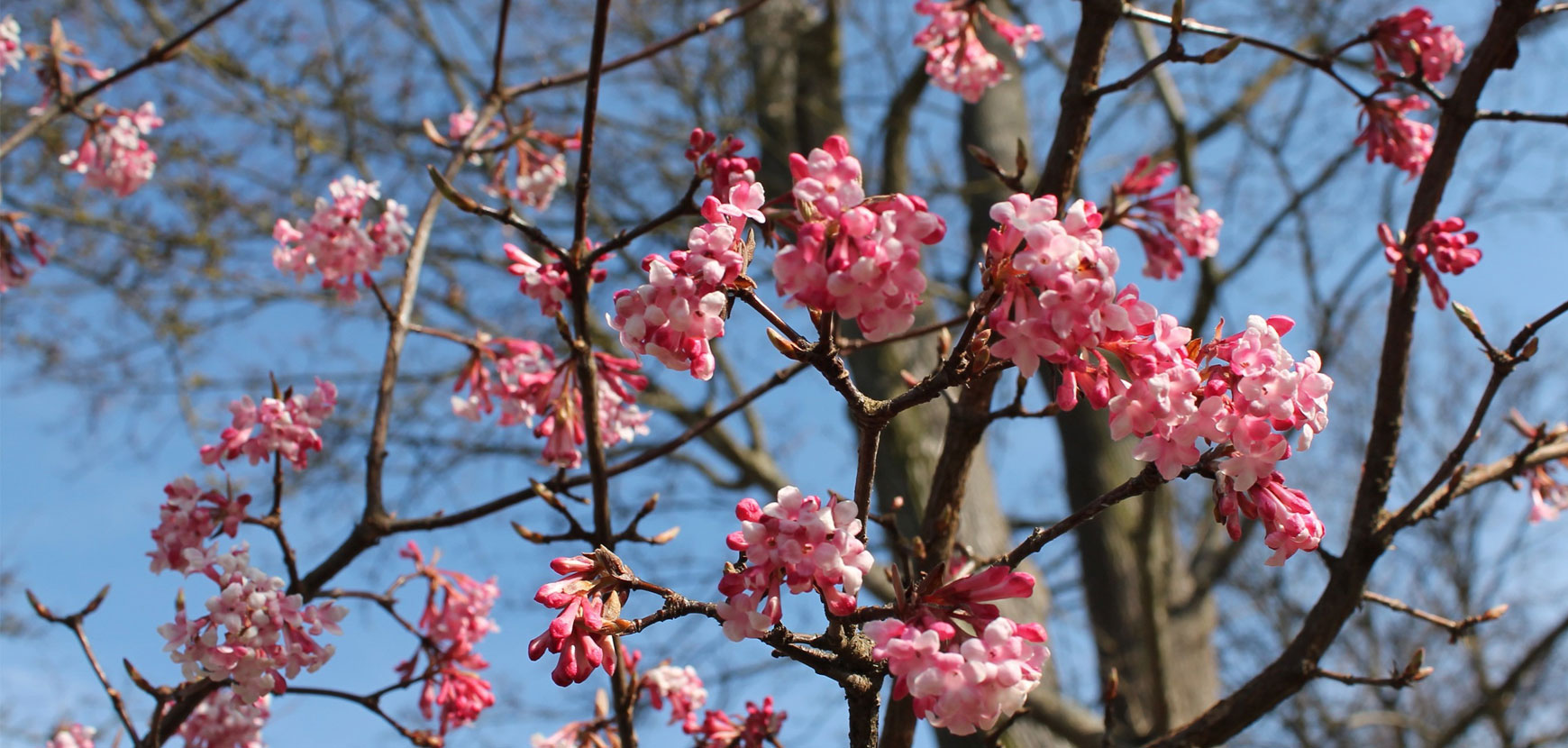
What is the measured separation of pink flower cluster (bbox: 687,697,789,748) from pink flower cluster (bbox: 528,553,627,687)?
0.75m

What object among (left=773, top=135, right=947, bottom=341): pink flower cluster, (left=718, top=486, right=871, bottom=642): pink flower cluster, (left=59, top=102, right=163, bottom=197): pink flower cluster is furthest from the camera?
A: (left=59, top=102, right=163, bottom=197): pink flower cluster

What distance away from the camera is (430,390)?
342 inches

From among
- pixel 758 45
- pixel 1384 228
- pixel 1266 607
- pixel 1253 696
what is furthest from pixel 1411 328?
pixel 1266 607

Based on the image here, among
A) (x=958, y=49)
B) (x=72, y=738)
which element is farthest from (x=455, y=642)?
(x=958, y=49)

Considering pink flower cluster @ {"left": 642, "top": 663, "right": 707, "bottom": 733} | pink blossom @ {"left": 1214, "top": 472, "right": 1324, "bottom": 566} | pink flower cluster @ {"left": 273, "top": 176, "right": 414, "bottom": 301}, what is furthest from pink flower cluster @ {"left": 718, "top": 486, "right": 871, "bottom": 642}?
pink flower cluster @ {"left": 273, "top": 176, "right": 414, "bottom": 301}

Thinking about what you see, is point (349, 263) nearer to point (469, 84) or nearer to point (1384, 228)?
point (1384, 228)

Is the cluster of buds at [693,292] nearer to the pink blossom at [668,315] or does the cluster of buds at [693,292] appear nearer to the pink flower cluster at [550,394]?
the pink blossom at [668,315]

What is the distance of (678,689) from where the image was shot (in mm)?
2195

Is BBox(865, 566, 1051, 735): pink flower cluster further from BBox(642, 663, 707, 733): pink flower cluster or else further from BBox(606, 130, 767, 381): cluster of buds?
BBox(642, 663, 707, 733): pink flower cluster

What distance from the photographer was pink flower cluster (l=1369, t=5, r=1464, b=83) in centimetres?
214

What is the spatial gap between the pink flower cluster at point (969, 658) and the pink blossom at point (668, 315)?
0.32 metres

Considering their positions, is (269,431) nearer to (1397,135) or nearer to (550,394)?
(550,394)

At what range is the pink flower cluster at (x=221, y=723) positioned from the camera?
219cm

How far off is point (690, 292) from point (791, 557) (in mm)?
268
